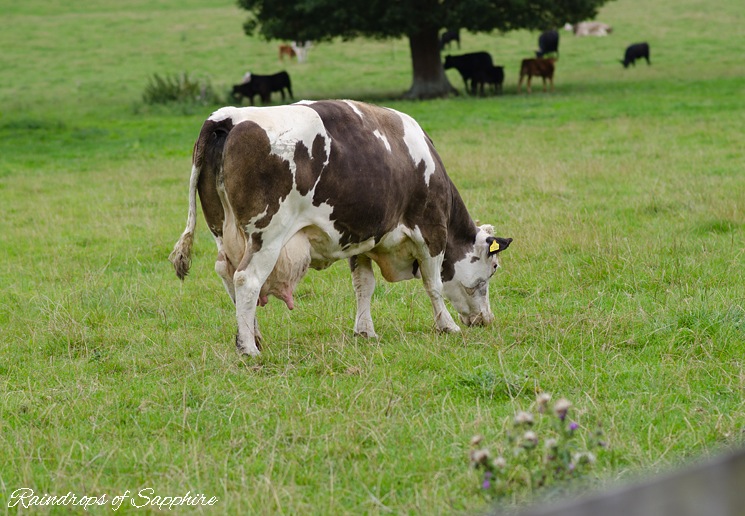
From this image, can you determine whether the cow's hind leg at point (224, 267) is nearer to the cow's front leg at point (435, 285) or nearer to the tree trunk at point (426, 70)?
the cow's front leg at point (435, 285)

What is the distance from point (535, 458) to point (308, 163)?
2880 mm

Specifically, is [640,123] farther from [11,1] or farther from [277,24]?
[11,1]

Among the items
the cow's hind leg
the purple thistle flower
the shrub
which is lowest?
the shrub

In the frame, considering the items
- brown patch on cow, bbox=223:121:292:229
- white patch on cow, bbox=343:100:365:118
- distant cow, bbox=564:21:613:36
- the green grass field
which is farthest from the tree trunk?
brown patch on cow, bbox=223:121:292:229

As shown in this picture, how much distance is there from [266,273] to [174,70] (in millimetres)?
33378

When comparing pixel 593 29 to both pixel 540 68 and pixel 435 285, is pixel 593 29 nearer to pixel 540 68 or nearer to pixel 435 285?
pixel 540 68

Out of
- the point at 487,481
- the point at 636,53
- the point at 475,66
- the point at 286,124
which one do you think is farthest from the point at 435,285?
the point at 636,53

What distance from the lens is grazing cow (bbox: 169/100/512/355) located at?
20.1ft

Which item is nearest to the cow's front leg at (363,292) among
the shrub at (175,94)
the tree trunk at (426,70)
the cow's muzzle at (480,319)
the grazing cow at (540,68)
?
the cow's muzzle at (480,319)

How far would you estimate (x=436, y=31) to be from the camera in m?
27.8

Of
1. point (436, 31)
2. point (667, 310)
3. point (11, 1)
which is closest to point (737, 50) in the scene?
point (436, 31)

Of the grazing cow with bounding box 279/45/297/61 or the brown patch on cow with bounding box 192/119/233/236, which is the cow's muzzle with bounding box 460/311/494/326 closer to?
the brown patch on cow with bounding box 192/119/233/236

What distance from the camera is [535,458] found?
4023mm

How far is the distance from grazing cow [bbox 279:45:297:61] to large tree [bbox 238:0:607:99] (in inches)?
531
